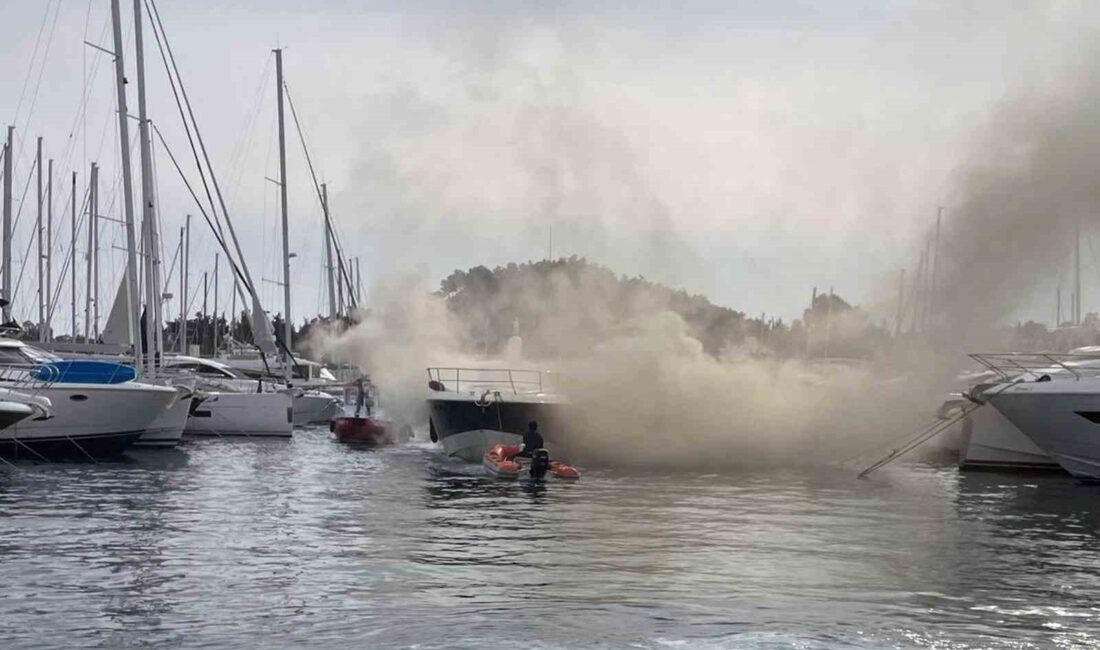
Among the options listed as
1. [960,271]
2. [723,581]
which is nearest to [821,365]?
[960,271]

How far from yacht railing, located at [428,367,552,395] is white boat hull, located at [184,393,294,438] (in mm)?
6515

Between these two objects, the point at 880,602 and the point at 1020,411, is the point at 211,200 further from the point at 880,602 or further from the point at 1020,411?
the point at 880,602

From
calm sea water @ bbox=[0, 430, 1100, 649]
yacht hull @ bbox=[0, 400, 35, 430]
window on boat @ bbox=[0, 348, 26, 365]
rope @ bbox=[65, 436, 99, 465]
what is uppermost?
window on boat @ bbox=[0, 348, 26, 365]

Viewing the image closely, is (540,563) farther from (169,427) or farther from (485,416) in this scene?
(169,427)

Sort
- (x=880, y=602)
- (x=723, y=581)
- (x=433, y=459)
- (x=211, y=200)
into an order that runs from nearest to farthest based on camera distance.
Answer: (x=880, y=602), (x=723, y=581), (x=433, y=459), (x=211, y=200)

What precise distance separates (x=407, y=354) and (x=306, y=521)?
104 feet

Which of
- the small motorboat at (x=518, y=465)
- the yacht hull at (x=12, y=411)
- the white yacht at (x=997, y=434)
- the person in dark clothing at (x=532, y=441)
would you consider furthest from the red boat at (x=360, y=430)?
the white yacht at (x=997, y=434)

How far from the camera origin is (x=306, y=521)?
1079 inches

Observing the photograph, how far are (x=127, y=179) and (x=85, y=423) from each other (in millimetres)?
9991

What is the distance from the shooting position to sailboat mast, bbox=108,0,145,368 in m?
47.2

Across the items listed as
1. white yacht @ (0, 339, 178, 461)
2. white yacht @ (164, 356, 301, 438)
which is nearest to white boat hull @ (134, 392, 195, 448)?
white yacht @ (0, 339, 178, 461)

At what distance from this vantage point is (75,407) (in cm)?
4194

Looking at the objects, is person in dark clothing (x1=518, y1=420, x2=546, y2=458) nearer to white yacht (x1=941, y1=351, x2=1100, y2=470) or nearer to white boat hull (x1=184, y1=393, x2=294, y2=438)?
white yacht (x1=941, y1=351, x2=1100, y2=470)

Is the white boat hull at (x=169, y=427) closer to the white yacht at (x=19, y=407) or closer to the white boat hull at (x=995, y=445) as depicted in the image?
the white yacht at (x=19, y=407)
